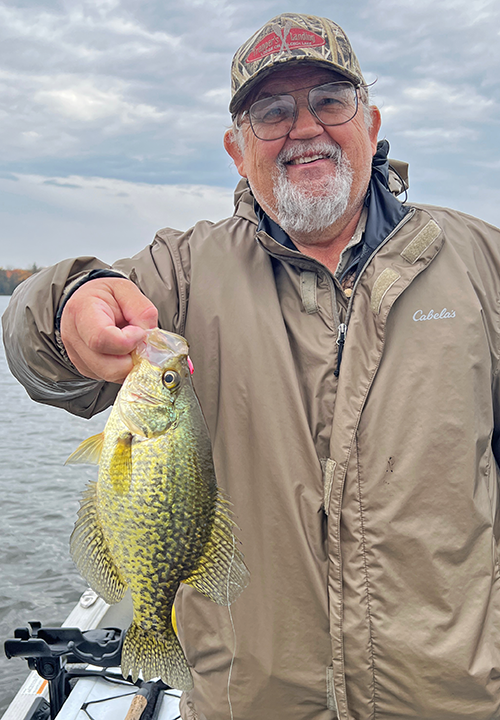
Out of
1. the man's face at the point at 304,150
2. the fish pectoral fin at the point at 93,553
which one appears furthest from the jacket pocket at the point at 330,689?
the man's face at the point at 304,150

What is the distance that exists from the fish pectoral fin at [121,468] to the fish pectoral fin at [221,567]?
0.32 meters

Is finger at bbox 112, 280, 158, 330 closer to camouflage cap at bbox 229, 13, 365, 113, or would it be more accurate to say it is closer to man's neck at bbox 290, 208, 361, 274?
man's neck at bbox 290, 208, 361, 274

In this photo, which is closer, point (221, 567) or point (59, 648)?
point (221, 567)

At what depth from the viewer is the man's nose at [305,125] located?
2469 millimetres

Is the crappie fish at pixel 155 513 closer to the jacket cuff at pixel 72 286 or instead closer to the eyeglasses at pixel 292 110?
the jacket cuff at pixel 72 286

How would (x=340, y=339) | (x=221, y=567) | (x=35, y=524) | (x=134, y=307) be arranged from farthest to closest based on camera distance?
(x=35, y=524)
(x=340, y=339)
(x=221, y=567)
(x=134, y=307)

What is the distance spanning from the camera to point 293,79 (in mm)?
2477

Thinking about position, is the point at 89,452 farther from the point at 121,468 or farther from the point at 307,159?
the point at 307,159

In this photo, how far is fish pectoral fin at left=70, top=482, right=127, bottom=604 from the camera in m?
1.85

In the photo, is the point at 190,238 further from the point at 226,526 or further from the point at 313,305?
the point at 226,526

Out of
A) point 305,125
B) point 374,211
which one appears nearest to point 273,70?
point 305,125

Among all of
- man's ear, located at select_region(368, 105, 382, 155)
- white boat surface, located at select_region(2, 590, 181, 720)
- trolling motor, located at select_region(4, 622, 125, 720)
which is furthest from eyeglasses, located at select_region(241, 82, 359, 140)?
white boat surface, located at select_region(2, 590, 181, 720)

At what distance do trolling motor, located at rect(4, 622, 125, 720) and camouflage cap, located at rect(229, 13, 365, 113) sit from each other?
9.74 ft

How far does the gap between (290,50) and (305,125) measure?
0.30 meters
